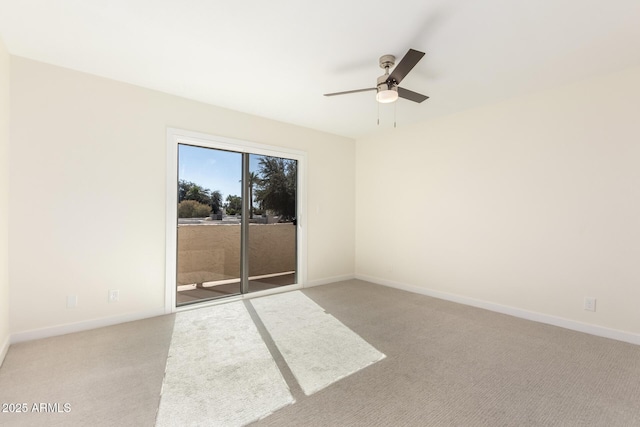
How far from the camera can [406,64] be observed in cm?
223

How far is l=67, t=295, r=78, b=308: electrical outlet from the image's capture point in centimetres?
277

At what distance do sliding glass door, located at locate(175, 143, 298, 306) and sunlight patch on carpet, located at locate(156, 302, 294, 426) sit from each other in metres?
0.87

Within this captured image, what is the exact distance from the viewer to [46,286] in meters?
2.68

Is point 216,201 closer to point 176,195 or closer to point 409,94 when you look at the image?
point 176,195

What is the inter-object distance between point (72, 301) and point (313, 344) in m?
2.40

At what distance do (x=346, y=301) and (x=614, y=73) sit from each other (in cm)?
373

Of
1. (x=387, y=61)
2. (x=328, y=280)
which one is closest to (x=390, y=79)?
(x=387, y=61)

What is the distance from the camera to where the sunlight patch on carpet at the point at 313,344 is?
82.8 inches

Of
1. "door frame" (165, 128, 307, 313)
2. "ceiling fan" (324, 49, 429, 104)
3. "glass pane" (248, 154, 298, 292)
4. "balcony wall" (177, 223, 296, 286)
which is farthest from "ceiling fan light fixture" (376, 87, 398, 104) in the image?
"balcony wall" (177, 223, 296, 286)

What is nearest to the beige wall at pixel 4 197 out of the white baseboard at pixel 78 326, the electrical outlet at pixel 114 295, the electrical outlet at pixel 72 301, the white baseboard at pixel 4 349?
the white baseboard at pixel 4 349

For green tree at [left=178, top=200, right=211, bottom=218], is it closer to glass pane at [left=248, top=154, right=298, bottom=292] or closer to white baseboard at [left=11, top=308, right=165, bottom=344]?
glass pane at [left=248, top=154, right=298, bottom=292]

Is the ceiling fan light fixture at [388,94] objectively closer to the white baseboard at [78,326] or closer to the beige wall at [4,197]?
the beige wall at [4,197]

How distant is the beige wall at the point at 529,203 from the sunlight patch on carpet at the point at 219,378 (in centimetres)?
279

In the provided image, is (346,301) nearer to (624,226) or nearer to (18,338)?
(624,226)
